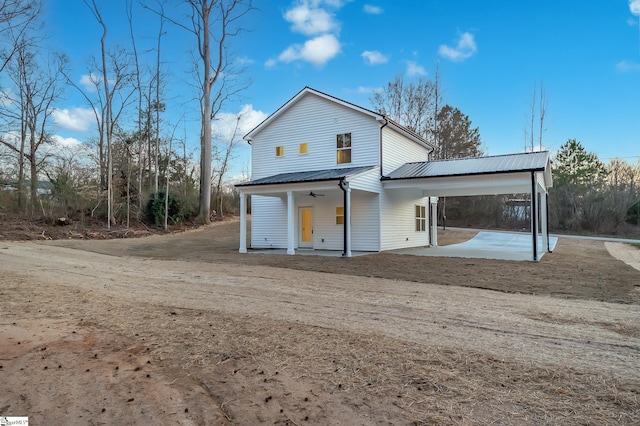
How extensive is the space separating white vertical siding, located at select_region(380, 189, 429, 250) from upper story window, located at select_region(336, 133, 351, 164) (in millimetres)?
2171

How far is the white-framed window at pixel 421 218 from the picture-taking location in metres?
19.4

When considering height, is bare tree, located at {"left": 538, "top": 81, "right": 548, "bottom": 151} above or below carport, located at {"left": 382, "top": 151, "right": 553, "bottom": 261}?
above

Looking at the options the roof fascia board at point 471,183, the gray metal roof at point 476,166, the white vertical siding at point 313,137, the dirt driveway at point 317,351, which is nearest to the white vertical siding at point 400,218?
the roof fascia board at point 471,183

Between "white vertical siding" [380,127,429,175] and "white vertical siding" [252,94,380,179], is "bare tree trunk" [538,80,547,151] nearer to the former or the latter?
"white vertical siding" [380,127,429,175]

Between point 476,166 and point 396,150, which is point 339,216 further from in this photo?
point 476,166

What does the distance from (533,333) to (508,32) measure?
1485 cm

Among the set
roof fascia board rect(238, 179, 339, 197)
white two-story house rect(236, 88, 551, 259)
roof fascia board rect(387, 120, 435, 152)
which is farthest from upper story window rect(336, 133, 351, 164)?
roof fascia board rect(238, 179, 339, 197)

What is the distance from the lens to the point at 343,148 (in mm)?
16297

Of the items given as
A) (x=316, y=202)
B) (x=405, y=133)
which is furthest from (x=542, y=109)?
(x=316, y=202)

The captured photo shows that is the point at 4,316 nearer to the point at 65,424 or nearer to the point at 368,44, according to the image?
the point at 65,424

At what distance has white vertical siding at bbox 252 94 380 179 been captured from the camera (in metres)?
15.8

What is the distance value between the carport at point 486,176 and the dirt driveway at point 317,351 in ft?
16.2

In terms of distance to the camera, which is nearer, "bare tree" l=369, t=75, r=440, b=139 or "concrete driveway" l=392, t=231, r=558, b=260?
"concrete driveway" l=392, t=231, r=558, b=260

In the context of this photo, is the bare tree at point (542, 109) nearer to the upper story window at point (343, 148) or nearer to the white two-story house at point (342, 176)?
the white two-story house at point (342, 176)
